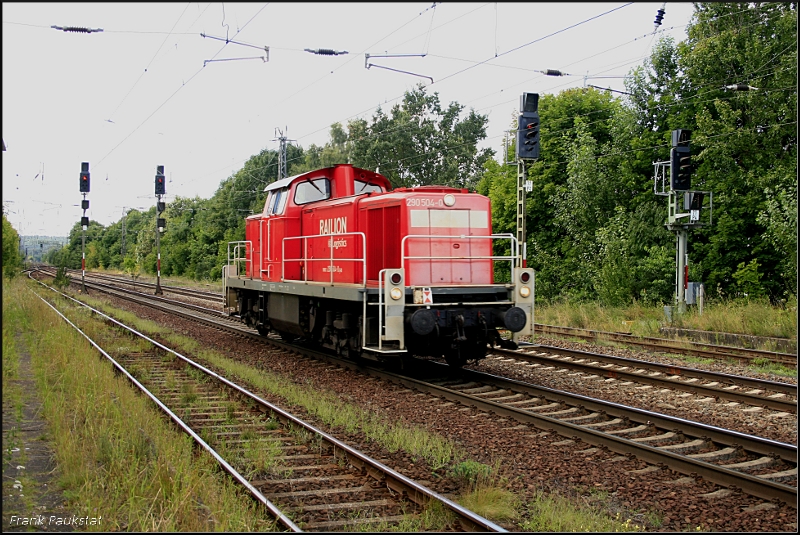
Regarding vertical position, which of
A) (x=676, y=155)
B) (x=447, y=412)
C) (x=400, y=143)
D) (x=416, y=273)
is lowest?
(x=447, y=412)

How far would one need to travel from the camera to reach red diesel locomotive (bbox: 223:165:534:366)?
1039cm

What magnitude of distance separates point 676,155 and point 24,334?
16792mm

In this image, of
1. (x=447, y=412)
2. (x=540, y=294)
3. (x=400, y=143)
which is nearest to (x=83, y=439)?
(x=447, y=412)

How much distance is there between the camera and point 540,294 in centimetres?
2523

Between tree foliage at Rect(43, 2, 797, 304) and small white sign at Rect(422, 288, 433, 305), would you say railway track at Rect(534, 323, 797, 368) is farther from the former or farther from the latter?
small white sign at Rect(422, 288, 433, 305)

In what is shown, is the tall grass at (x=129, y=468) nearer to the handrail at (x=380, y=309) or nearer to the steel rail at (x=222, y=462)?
the steel rail at (x=222, y=462)

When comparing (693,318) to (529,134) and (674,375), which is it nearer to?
(529,134)

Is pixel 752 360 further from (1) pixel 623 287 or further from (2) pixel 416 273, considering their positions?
(1) pixel 623 287

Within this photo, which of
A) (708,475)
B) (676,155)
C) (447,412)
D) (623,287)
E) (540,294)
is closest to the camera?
(708,475)

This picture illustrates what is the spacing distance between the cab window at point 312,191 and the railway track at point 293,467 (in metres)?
4.72

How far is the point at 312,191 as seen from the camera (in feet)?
46.0

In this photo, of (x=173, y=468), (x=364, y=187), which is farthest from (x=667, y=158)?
(x=173, y=468)

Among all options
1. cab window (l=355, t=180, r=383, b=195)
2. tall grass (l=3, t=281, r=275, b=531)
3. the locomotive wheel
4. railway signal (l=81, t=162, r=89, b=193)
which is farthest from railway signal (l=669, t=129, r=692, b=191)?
railway signal (l=81, t=162, r=89, b=193)

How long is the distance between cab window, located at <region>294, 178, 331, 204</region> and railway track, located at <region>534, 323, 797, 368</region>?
7026mm
